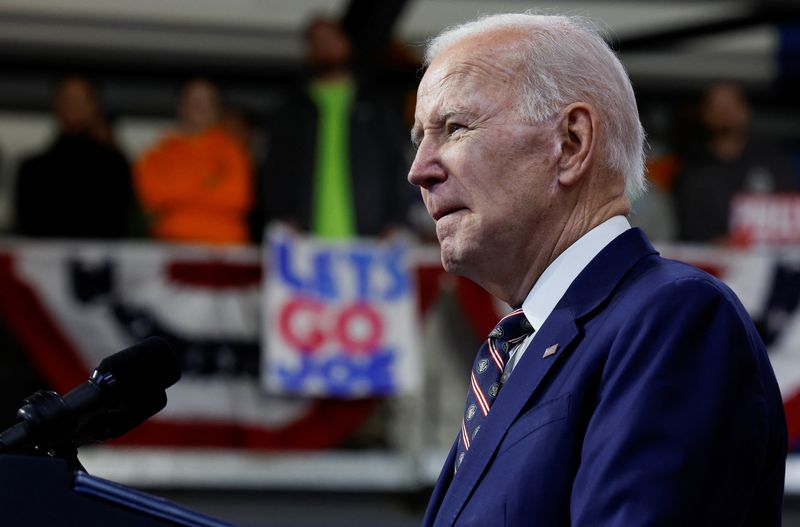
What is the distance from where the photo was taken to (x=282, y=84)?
9383 millimetres

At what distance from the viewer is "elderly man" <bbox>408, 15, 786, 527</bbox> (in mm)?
1434

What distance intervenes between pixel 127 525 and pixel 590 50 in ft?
3.00

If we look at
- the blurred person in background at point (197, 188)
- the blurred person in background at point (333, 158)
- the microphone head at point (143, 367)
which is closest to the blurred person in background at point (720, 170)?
the blurred person in background at point (333, 158)

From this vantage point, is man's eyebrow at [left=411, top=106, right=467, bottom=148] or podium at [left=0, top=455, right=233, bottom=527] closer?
podium at [left=0, top=455, right=233, bottom=527]

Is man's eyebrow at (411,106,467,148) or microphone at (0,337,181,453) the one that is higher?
man's eyebrow at (411,106,467,148)

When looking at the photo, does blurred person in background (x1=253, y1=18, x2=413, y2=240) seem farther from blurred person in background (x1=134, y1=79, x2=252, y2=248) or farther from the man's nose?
the man's nose

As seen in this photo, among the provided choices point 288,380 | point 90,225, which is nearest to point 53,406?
point 288,380

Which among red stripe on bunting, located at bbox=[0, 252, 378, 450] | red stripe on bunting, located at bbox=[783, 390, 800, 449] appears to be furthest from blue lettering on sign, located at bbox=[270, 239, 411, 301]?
red stripe on bunting, located at bbox=[783, 390, 800, 449]

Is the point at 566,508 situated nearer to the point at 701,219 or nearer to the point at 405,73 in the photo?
the point at 701,219

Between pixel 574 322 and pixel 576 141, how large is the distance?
0.92 feet

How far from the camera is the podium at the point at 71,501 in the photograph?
1.44 meters

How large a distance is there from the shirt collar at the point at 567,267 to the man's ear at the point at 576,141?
0.28 feet

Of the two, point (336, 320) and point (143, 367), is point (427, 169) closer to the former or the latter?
point (143, 367)

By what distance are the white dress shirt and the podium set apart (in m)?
0.55
